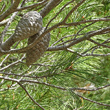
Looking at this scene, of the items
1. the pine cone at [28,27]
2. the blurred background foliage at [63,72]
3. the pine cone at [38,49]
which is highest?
the pine cone at [28,27]

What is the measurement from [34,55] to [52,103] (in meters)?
0.41

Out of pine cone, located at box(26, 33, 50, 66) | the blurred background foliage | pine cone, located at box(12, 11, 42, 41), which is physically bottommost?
the blurred background foliage

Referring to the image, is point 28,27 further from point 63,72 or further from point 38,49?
point 63,72

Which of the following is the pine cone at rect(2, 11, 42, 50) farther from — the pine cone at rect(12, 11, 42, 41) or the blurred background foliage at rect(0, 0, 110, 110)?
the blurred background foliage at rect(0, 0, 110, 110)

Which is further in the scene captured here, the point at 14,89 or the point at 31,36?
the point at 14,89

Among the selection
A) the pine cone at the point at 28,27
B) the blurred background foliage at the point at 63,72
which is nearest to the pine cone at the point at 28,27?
the pine cone at the point at 28,27

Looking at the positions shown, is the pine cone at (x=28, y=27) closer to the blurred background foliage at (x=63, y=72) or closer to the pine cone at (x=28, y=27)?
the pine cone at (x=28, y=27)

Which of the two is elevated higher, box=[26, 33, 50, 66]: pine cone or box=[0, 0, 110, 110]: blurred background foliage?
box=[26, 33, 50, 66]: pine cone

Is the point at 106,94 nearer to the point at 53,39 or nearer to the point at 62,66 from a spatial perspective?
the point at 53,39

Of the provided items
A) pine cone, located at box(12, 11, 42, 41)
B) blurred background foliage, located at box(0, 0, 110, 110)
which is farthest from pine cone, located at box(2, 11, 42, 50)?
blurred background foliage, located at box(0, 0, 110, 110)

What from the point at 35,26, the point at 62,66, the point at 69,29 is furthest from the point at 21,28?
the point at 69,29

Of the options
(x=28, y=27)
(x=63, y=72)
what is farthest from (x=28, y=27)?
(x=63, y=72)

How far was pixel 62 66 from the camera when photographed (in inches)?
23.7

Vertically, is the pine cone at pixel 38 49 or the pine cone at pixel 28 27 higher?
the pine cone at pixel 28 27
